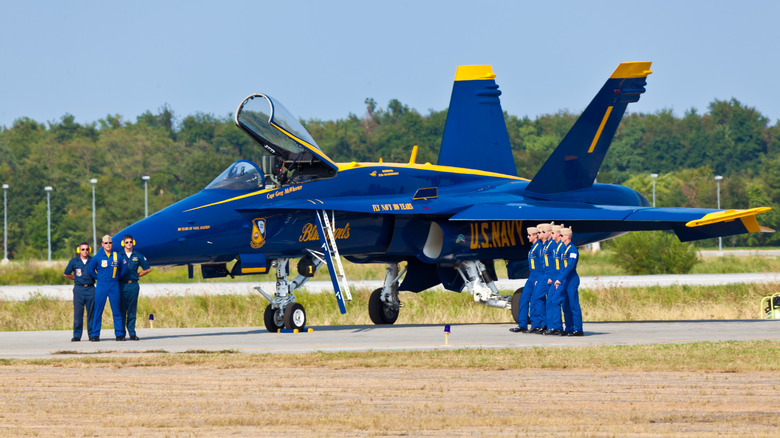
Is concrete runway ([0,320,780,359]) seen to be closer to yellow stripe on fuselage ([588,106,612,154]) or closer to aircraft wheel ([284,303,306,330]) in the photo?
aircraft wheel ([284,303,306,330])

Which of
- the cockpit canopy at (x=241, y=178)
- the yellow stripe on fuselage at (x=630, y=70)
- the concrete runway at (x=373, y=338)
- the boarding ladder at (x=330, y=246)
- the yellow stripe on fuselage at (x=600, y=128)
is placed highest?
the yellow stripe on fuselage at (x=630, y=70)

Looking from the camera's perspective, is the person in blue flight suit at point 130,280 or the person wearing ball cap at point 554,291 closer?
the person wearing ball cap at point 554,291

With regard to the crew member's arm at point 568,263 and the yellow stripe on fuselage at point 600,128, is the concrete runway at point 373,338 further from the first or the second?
the yellow stripe on fuselage at point 600,128

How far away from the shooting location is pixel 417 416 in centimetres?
819

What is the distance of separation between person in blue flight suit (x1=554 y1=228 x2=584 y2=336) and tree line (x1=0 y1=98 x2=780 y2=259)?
191ft

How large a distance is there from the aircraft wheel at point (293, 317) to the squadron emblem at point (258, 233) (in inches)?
43.9

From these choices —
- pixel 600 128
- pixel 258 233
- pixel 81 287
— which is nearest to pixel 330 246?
pixel 258 233

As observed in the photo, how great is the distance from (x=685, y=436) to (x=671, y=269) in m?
34.0

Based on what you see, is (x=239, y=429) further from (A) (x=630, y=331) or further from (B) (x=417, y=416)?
(A) (x=630, y=331)

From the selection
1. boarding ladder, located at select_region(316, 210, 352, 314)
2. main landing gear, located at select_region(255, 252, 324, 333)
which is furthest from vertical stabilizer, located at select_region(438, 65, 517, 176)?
main landing gear, located at select_region(255, 252, 324, 333)

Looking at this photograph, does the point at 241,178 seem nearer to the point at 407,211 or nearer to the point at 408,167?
the point at 407,211

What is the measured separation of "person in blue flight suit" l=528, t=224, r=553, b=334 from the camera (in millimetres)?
14992

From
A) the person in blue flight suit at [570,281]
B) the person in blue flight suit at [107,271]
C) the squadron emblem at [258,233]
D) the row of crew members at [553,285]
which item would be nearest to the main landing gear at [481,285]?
the row of crew members at [553,285]

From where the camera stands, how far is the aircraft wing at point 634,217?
1617 cm
